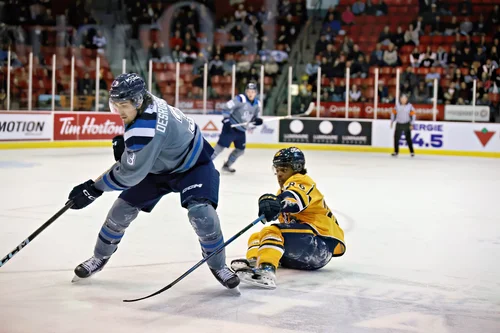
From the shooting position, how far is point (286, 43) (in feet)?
62.5

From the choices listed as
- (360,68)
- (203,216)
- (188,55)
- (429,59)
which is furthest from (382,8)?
(203,216)

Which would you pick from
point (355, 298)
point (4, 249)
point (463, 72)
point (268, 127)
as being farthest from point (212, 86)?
point (355, 298)

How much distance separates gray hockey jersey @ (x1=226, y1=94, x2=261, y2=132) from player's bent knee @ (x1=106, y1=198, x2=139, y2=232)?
7405mm

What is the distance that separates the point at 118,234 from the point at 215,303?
0.68 meters

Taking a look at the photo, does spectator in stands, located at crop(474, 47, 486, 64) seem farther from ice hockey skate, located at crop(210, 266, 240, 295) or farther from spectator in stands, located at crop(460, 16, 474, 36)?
ice hockey skate, located at crop(210, 266, 240, 295)

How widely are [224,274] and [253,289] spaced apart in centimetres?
21

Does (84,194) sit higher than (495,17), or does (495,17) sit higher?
(495,17)

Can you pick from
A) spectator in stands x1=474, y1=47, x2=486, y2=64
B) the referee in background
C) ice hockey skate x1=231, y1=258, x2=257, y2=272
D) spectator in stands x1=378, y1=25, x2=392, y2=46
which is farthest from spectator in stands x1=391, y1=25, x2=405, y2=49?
ice hockey skate x1=231, y1=258, x2=257, y2=272

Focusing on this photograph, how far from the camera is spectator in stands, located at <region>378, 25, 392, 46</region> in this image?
1838cm

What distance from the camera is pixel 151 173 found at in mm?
3777

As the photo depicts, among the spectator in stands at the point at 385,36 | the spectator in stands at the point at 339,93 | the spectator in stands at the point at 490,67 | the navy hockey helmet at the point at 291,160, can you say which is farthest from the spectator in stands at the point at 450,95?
the navy hockey helmet at the point at 291,160

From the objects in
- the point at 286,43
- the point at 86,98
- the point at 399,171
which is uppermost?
the point at 286,43

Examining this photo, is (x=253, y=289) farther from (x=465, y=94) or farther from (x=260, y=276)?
(x=465, y=94)

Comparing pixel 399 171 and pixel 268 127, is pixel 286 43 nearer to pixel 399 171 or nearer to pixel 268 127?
pixel 268 127
